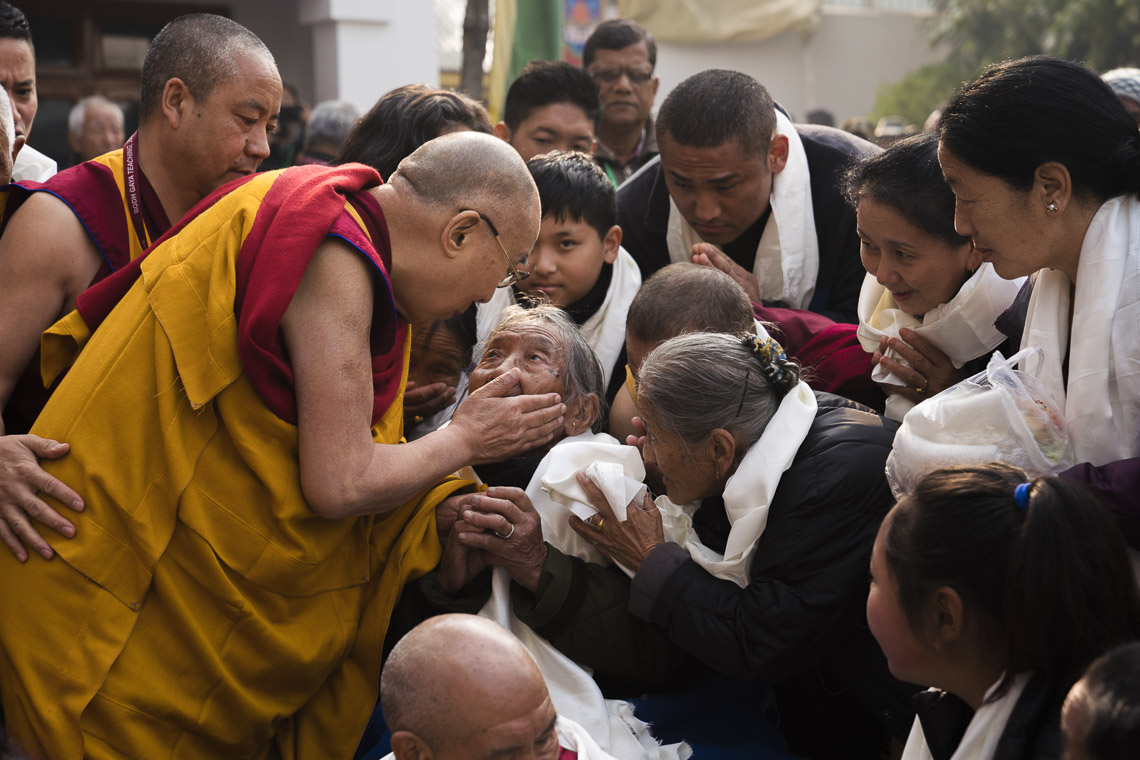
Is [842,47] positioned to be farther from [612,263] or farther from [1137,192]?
[1137,192]

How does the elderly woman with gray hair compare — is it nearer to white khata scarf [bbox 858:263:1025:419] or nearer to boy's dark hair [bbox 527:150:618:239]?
white khata scarf [bbox 858:263:1025:419]

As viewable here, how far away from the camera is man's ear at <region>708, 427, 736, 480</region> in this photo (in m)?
2.65

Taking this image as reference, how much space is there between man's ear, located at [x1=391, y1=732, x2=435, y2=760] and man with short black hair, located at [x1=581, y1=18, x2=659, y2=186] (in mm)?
4003

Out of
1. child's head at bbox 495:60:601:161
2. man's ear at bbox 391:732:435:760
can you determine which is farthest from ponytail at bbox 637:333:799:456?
child's head at bbox 495:60:601:161

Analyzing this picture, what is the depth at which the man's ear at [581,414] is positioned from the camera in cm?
321

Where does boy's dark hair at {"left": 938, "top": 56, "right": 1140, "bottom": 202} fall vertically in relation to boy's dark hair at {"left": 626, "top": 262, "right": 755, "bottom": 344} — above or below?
above

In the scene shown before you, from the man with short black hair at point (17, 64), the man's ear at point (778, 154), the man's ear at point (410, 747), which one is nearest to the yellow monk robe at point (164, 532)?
the man's ear at point (410, 747)

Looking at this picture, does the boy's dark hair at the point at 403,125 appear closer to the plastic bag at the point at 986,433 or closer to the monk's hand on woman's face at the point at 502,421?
the monk's hand on woman's face at the point at 502,421

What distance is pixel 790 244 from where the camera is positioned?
4.00 m

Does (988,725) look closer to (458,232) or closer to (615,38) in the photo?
(458,232)

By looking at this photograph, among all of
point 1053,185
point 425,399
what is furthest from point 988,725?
point 425,399

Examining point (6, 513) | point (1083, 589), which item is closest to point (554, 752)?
point (1083, 589)

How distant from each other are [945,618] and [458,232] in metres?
1.35

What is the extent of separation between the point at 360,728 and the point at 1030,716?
5.45 feet
